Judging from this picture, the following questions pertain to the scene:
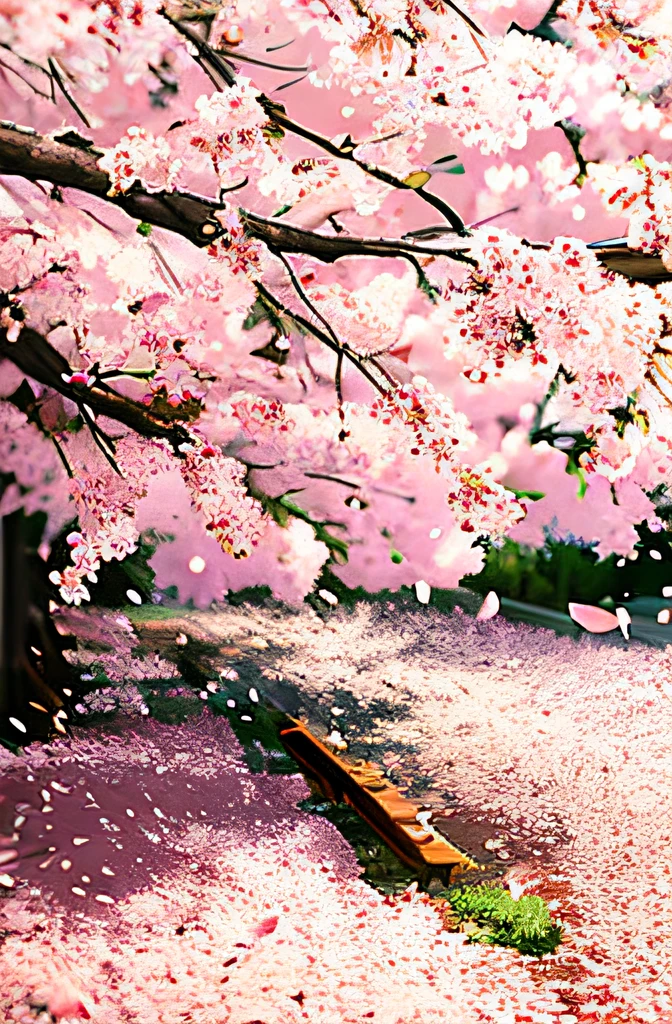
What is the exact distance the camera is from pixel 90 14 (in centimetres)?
139

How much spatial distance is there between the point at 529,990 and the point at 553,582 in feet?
2.63

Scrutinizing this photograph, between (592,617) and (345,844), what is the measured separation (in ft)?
2.18

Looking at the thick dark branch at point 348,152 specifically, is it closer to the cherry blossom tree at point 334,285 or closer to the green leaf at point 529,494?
the cherry blossom tree at point 334,285

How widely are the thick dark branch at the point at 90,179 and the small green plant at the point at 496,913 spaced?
1382 mm

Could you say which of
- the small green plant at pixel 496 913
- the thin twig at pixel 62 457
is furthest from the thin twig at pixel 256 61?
the small green plant at pixel 496 913

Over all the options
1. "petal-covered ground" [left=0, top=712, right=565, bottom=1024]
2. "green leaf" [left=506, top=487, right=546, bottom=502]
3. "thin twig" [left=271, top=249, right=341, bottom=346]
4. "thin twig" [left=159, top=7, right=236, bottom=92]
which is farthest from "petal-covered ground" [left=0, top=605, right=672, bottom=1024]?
"thin twig" [left=159, top=7, right=236, bottom=92]

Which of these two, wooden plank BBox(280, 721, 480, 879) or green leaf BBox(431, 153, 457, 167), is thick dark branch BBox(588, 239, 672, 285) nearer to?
green leaf BBox(431, 153, 457, 167)

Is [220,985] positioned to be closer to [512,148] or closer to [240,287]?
[240,287]

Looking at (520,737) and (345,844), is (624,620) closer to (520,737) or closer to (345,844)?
(520,737)

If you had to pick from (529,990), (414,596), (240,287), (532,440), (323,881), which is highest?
(240,287)

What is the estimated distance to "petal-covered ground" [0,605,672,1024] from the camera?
1.42 meters

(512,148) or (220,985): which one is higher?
(512,148)

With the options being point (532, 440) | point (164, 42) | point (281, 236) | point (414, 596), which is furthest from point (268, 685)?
point (164, 42)

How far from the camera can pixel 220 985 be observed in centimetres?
141
